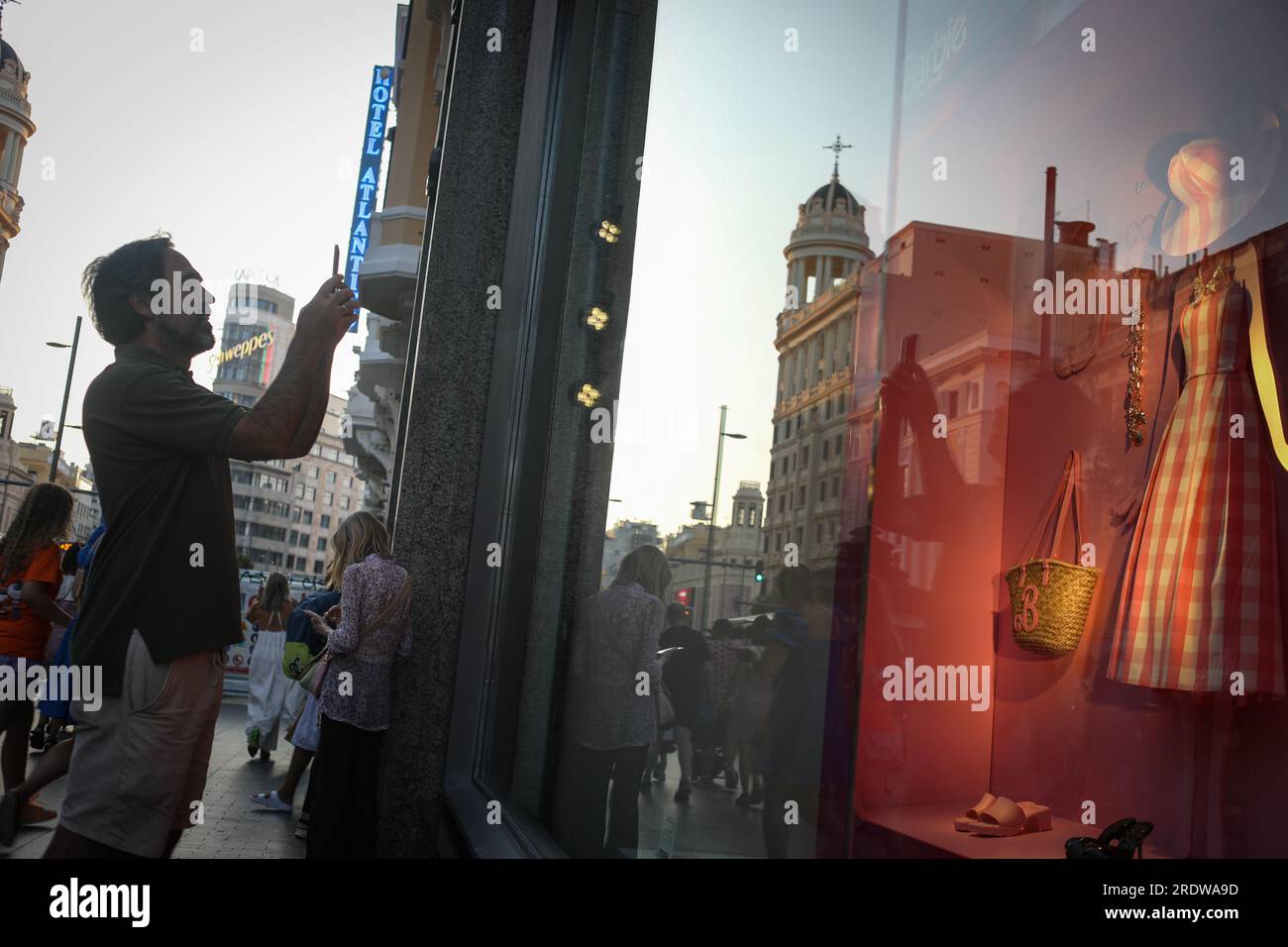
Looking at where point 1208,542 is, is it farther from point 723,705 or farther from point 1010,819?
point 723,705

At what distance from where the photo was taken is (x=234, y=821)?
6777 mm

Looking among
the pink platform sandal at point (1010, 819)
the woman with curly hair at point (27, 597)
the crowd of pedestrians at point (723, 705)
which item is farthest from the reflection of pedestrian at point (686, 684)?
the woman with curly hair at point (27, 597)

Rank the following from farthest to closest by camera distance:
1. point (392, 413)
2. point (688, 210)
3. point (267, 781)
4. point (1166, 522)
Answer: point (392, 413) → point (267, 781) → point (688, 210) → point (1166, 522)

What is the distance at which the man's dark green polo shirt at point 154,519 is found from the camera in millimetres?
2184

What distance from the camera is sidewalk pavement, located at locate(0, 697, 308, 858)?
5.07 meters

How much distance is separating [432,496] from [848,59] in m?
2.56

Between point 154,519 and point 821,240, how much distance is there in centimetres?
171

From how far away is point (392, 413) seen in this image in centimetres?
2095

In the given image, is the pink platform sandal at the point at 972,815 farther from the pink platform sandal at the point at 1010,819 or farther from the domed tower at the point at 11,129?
the domed tower at the point at 11,129

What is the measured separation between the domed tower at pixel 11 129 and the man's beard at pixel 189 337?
73.5 inches

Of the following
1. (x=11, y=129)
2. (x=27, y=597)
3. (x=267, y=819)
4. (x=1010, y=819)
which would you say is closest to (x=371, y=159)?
(x=267, y=819)

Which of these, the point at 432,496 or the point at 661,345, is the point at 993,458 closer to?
the point at 661,345

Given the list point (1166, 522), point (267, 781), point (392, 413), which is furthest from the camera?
point (392, 413)
